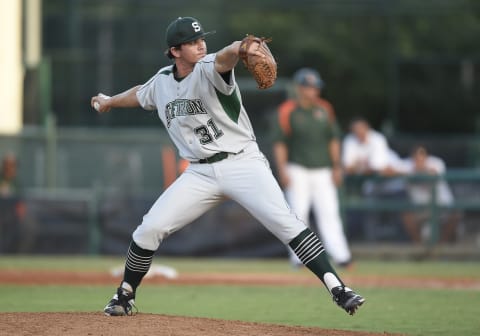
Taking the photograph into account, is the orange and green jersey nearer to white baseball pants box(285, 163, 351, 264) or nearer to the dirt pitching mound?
white baseball pants box(285, 163, 351, 264)

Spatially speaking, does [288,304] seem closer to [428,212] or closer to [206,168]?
[206,168]

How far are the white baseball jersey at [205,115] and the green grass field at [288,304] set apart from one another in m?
1.54

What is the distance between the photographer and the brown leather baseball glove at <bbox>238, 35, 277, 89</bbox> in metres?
6.95

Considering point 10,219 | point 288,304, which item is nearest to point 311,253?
point 288,304

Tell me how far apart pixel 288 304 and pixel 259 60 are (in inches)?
130

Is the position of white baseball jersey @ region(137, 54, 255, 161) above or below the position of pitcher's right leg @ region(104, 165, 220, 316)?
above

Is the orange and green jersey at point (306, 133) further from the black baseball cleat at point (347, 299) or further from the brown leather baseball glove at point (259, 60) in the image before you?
the brown leather baseball glove at point (259, 60)

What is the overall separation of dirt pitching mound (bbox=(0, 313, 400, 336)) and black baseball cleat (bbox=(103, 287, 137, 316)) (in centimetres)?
12

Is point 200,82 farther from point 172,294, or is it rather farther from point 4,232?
point 4,232

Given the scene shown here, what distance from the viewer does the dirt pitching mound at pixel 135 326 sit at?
6953 mm

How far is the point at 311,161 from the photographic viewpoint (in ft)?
45.1

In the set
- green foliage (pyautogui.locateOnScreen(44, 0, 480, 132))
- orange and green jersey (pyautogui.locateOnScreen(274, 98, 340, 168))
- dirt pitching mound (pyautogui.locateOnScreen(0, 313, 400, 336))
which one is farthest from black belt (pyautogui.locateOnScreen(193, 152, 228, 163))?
green foliage (pyautogui.locateOnScreen(44, 0, 480, 132))

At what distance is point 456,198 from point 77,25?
411 inches

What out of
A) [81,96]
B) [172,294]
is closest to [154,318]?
[172,294]
